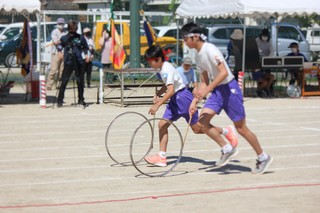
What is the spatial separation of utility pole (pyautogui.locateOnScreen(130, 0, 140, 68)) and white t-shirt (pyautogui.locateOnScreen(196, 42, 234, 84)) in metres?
14.2

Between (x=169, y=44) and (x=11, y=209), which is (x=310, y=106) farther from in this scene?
(x=169, y=44)

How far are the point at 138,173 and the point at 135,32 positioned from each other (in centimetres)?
1451

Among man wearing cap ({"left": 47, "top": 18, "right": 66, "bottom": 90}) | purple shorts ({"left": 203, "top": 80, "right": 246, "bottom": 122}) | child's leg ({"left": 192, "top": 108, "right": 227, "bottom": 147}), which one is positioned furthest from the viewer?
man wearing cap ({"left": 47, "top": 18, "right": 66, "bottom": 90})

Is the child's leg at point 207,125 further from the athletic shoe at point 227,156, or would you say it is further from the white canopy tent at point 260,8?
the white canopy tent at point 260,8

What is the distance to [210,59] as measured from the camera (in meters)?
9.99

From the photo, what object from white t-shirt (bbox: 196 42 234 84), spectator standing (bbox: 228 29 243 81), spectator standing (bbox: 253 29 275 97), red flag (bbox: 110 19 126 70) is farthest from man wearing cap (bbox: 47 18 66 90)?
white t-shirt (bbox: 196 42 234 84)

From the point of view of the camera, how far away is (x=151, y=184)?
31.9 ft

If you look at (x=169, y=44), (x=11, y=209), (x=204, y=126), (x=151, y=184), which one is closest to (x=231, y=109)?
(x=204, y=126)

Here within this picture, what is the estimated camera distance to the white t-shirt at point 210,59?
995 centimetres

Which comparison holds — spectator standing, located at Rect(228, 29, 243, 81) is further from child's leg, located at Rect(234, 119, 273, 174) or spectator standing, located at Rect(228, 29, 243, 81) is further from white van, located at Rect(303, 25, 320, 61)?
white van, located at Rect(303, 25, 320, 61)

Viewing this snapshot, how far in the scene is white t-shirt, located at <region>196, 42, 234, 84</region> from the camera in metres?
9.95

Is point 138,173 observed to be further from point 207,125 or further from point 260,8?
point 260,8

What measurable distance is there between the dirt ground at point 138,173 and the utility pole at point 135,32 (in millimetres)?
7544

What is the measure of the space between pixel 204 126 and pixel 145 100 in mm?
10074
